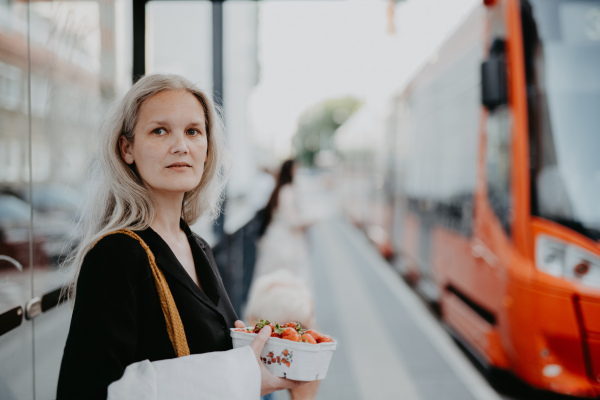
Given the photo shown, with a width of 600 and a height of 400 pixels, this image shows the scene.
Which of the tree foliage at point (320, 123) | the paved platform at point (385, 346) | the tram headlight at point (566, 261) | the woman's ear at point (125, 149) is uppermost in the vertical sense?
the tree foliage at point (320, 123)

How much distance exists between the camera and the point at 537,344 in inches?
152

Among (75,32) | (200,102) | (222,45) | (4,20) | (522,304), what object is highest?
(222,45)

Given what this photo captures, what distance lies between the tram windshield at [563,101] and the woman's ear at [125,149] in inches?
134

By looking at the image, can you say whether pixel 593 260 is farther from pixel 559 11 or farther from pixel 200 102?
pixel 200 102

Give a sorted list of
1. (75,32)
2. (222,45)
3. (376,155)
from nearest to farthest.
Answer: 1. (75,32)
2. (222,45)
3. (376,155)

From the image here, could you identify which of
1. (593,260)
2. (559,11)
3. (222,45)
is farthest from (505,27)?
(222,45)

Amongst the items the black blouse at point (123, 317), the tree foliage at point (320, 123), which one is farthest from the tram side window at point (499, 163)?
the tree foliage at point (320, 123)

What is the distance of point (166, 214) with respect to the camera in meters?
1.47

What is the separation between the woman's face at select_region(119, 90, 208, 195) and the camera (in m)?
1.39

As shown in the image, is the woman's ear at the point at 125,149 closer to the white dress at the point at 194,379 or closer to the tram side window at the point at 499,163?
the white dress at the point at 194,379

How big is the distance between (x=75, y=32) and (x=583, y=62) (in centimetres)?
350

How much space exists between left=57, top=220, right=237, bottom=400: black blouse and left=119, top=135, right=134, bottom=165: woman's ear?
8.1 inches

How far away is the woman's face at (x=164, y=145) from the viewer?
139 centimetres

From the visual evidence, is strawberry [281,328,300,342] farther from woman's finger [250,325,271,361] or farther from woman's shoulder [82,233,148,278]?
woman's shoulder [82,233,148,278]
